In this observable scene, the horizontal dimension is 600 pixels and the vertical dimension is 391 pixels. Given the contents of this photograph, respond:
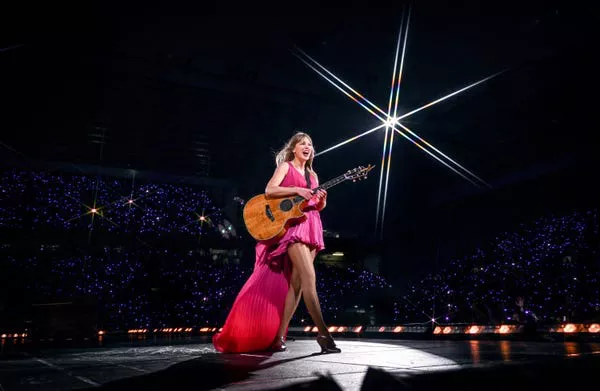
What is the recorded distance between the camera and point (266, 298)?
3285 millimetres

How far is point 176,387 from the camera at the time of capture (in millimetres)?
1485

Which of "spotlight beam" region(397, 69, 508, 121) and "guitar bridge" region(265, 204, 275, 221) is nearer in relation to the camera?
"guitar bridge" region(265, 204, 275, 221)

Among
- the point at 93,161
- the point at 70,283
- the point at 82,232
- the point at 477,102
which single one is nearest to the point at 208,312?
the point at 70,283

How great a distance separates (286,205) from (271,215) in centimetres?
13

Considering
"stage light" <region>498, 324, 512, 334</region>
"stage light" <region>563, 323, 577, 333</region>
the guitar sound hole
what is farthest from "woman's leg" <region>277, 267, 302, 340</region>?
"stage light" <region>563, 323, 577, 333</region>

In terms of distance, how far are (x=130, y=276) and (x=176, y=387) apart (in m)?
12.4

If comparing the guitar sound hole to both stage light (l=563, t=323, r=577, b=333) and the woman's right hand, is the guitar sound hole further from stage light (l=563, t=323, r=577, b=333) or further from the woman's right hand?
stage light (l=563, t=323, r=577, b=333)

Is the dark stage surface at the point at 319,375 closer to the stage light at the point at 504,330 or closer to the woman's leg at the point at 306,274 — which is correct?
the woman's leg at the point at 306,274

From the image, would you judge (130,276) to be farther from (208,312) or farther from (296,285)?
(296,285)

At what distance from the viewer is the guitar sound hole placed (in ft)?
10.1

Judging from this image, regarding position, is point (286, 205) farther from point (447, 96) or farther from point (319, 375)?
point (447, 96)

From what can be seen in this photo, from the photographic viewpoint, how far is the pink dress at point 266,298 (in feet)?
10.3

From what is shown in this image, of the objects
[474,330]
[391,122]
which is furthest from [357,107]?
[474,330]

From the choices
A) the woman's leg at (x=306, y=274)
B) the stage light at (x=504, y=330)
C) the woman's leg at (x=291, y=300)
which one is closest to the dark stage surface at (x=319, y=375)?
the woman's leg at (x=306, y=274)
